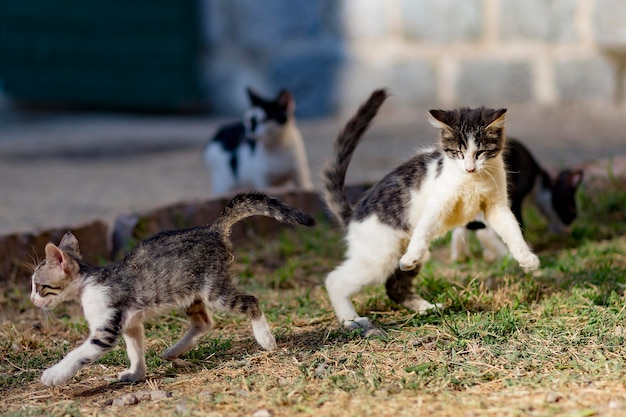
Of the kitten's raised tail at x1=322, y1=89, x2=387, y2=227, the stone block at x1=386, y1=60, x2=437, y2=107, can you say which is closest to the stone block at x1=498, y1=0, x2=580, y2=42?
the stone block at x1=386, y1=60, x2=437, y2=107

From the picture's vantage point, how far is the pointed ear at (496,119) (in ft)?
11.7

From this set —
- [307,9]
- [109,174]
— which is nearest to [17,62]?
[307,9]

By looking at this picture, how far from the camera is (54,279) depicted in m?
3.44

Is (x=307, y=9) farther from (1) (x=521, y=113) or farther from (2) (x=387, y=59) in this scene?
(1) (x=521, y=113)

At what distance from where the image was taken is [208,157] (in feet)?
22.2

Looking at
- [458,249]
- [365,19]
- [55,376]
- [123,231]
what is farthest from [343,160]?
[365,19]

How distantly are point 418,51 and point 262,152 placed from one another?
420 centimetres

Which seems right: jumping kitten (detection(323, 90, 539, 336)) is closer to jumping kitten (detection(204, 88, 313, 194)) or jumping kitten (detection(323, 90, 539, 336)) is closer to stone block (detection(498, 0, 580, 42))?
jumping kitten (detection(204, 88, 313, 194))

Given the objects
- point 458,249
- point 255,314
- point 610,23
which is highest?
point 610,23

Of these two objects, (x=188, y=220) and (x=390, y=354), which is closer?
(x=390, y=354)

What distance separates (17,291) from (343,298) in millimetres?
1976

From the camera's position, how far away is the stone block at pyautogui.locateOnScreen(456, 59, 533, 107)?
960 centimetres

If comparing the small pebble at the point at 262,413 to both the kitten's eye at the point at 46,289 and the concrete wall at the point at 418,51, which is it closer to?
the kitten's eye at the point at 46,289

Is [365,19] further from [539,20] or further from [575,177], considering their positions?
[575,177]
